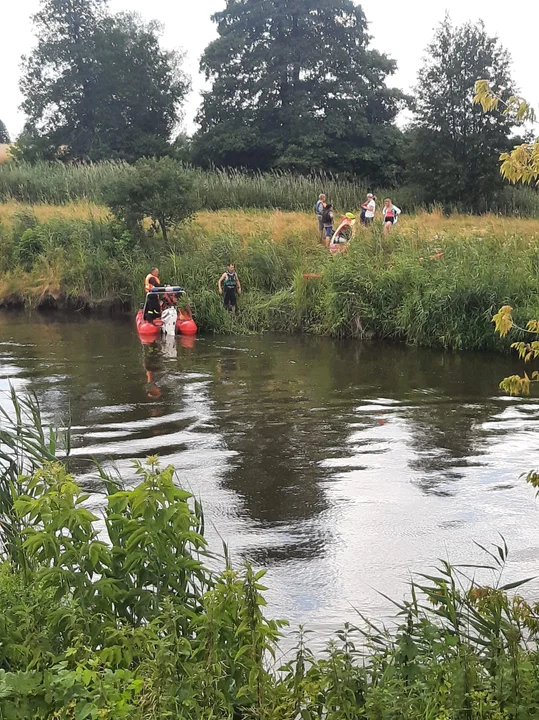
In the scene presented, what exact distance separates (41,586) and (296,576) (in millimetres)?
2570

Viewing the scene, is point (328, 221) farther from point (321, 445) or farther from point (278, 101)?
point (278, 101)

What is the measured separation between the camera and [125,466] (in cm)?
925

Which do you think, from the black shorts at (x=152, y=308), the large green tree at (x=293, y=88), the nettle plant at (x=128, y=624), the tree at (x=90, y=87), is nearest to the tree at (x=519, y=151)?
the nettle plant at (x=128, y=624)

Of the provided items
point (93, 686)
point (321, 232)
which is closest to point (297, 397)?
point (93, 686)

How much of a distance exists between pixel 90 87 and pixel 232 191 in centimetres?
2719

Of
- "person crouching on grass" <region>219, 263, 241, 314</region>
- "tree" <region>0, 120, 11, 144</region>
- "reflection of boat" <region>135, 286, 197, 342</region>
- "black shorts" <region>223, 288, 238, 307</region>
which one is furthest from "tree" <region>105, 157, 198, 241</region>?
"tree" <region>0, 120, 11, 144</region>

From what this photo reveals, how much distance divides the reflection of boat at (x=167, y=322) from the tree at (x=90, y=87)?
35237 mm

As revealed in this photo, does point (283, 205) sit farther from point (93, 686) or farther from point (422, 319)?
point (93, 686)

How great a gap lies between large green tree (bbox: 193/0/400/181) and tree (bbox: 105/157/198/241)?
2361 cm

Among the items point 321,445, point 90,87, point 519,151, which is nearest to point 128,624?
point 519,151

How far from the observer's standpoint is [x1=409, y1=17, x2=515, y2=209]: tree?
36750mm

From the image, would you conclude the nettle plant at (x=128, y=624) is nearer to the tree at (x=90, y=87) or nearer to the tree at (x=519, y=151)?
the tree at (x=519, y=151)

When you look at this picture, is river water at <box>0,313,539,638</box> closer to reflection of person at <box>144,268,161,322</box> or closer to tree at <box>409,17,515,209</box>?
reflection of person at <box>144,268,161,322</box>

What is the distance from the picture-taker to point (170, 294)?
20453 mm
